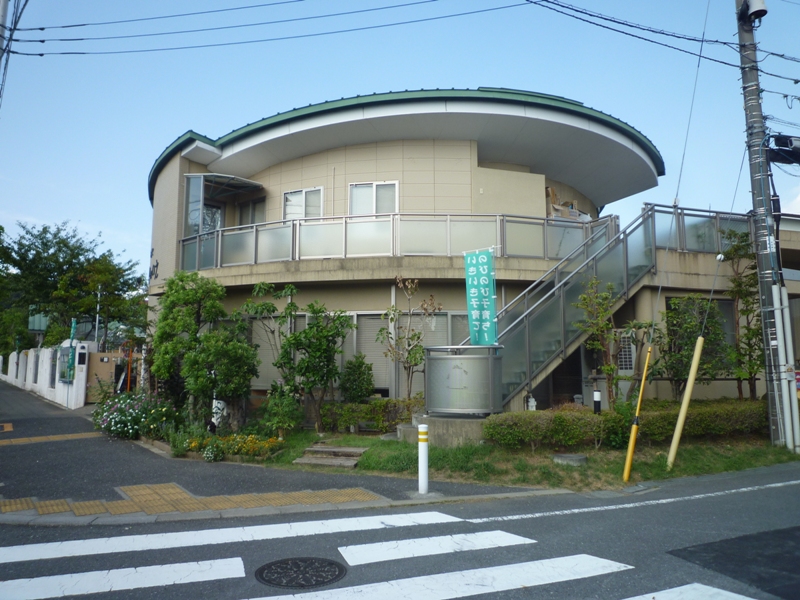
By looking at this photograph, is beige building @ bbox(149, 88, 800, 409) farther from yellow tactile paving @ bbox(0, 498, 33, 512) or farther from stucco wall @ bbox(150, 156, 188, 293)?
yellow tactile paving @ bbox(0, 498, 33, 512)

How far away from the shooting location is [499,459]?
9.76m

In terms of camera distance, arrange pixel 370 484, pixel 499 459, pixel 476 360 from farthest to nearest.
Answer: pixel 476 360 → pixel 499 459 → pixel 370 484

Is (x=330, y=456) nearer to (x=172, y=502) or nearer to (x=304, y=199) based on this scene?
(x=172, y=502)

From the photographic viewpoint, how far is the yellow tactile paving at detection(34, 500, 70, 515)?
24.4 feet

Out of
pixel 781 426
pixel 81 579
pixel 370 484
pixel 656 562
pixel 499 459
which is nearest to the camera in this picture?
pixel 81 579

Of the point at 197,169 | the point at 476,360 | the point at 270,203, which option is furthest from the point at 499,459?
the point at 197,169

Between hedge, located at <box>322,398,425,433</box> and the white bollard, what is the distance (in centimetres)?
388

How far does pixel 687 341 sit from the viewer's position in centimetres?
1152

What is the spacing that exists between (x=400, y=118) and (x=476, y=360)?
699cm

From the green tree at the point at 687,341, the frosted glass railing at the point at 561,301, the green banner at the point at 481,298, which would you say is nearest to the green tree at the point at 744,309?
the green tree at the point at 687,341

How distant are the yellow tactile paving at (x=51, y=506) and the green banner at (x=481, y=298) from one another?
694 cm

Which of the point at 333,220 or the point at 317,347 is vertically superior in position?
the point at 333,220

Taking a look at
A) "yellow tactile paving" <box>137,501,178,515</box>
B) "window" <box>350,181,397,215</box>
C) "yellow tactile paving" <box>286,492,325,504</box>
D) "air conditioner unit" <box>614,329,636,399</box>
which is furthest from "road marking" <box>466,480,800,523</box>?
"window" <box>350,181,397,215</box>

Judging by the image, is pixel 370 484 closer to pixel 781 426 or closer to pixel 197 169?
pixel 781 426
